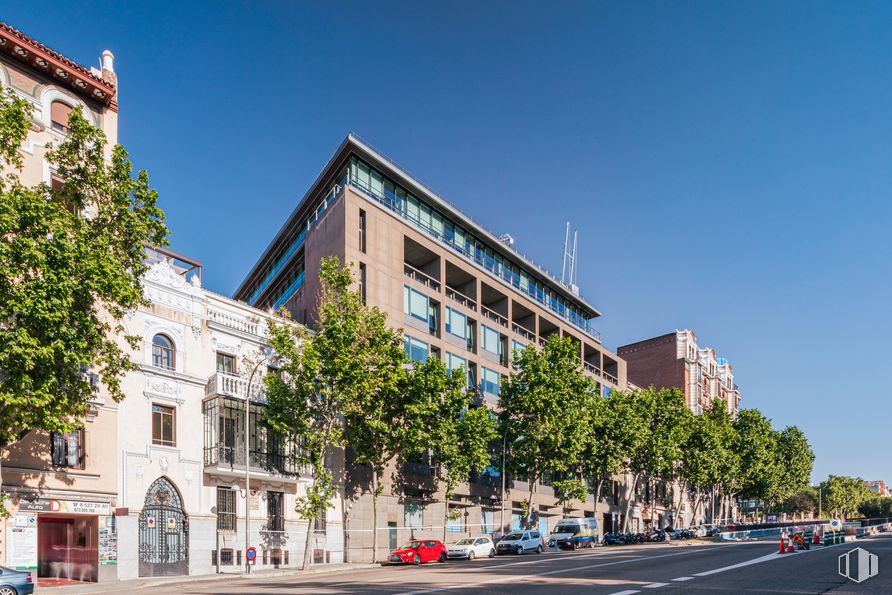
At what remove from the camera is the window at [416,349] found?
5132 cm

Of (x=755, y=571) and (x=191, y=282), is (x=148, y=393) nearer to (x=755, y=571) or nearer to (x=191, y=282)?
(x=191, y=282)

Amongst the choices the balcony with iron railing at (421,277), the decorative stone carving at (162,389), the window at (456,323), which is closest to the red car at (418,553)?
the decorative stone carving at (162,389)

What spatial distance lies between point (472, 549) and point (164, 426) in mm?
18411

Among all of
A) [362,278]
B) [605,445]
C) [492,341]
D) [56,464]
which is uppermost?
[362,278]

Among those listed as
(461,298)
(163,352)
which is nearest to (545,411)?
(461,298)

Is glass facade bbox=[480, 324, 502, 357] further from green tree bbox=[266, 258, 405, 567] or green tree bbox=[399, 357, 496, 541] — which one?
green tree bbox=[266, 258, 405, 567]

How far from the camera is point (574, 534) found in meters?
53.9

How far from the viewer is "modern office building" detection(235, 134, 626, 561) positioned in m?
48.9

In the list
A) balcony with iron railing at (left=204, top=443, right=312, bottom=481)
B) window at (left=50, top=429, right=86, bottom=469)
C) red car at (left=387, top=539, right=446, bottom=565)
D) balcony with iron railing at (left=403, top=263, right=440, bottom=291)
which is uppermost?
balcony with iron railing at (left=403, top=263, right=440, bottom=291)

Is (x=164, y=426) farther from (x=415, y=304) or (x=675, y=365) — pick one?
(x=675, y=365)

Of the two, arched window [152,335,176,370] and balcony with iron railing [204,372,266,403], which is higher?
arched window [152,335,176,370]

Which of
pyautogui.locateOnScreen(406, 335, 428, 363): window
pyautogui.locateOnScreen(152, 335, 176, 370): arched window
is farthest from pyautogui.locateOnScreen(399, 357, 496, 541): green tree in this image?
pyautogui.locateOnScreen(152, 335, 176, 370): arched window

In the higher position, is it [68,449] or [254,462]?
[68,449]

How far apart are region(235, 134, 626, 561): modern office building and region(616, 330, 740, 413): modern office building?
48161mm
